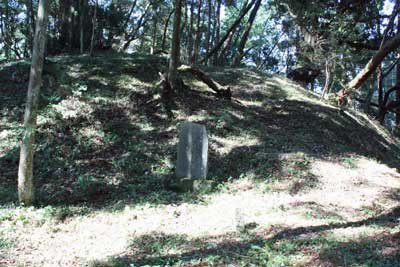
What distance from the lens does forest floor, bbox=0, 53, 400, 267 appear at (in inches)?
223

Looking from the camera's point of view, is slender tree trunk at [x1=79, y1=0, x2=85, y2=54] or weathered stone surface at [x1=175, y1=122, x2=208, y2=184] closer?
weathered stone surface at [x1=175, y1=122, x2=208, y2=184]

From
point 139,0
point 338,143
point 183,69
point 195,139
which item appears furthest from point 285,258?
point 139,0

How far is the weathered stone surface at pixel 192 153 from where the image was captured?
8.41 meters

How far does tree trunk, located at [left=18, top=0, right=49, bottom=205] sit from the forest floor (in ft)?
1.19

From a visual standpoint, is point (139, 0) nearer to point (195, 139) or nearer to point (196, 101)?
point (196, 101)

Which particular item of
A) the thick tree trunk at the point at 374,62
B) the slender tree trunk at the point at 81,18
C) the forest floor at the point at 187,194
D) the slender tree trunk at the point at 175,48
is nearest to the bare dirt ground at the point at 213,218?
the forest floor at the point at 187,194

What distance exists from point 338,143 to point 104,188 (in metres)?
6.14

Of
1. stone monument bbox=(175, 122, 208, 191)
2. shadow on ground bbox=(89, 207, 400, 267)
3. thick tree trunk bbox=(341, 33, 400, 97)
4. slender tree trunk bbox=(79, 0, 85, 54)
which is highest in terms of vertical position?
slender tree trunk bbox=(79, 0, 85, 54)

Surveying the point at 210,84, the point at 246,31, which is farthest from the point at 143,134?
the point at 246,31

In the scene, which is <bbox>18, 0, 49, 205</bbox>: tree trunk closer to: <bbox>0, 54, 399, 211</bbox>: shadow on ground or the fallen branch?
<bbox>0, 54, 399, 211</bbox>: shadow on ground

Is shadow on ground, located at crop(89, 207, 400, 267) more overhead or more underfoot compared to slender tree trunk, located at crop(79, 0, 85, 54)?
more underfoot

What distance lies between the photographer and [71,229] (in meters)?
6.45

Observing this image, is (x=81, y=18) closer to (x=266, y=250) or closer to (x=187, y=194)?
(x=187, y=194)

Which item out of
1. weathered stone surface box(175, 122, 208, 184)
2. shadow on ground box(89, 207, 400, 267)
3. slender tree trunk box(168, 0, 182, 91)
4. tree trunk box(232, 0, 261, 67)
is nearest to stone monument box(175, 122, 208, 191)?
weathered stone surface box(175, 122, 208, 184)
